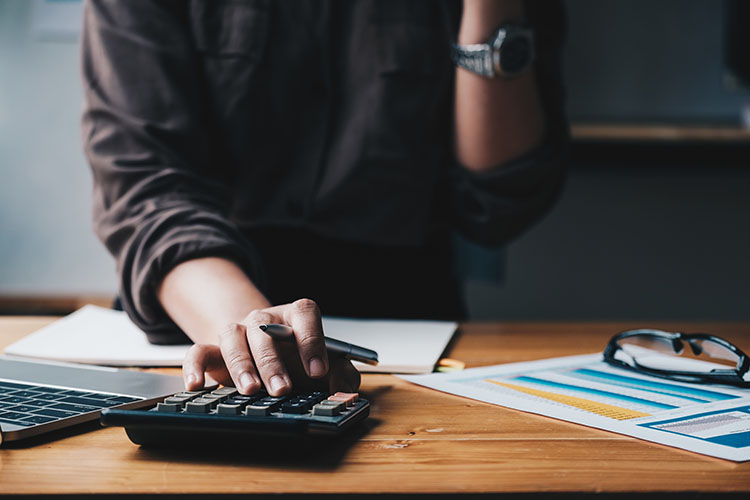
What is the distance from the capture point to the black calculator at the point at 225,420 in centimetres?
33


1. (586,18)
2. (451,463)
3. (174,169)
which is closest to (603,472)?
(451,463)

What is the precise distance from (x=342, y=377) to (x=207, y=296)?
6.8 inches

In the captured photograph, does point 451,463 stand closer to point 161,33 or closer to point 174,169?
point 174,169

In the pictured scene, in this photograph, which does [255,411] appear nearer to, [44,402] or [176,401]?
[176,401]

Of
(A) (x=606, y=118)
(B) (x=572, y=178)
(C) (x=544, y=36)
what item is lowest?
(B) (x=572, y=178)

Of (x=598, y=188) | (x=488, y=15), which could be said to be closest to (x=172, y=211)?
(x=488, y=15)

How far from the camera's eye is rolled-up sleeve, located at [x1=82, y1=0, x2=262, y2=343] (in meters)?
0.63

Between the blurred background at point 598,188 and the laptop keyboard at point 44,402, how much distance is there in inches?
60.3

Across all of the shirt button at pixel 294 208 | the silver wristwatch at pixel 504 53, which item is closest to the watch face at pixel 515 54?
the silver wristwatch at pixel 504 53

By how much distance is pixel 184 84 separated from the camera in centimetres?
83

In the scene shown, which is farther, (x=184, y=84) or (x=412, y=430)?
(x=184, y=84)

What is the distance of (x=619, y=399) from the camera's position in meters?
0.46

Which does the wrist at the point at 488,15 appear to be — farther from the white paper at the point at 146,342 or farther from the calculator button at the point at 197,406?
the calculator button at the point at 197,406

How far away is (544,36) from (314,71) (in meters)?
0.29
